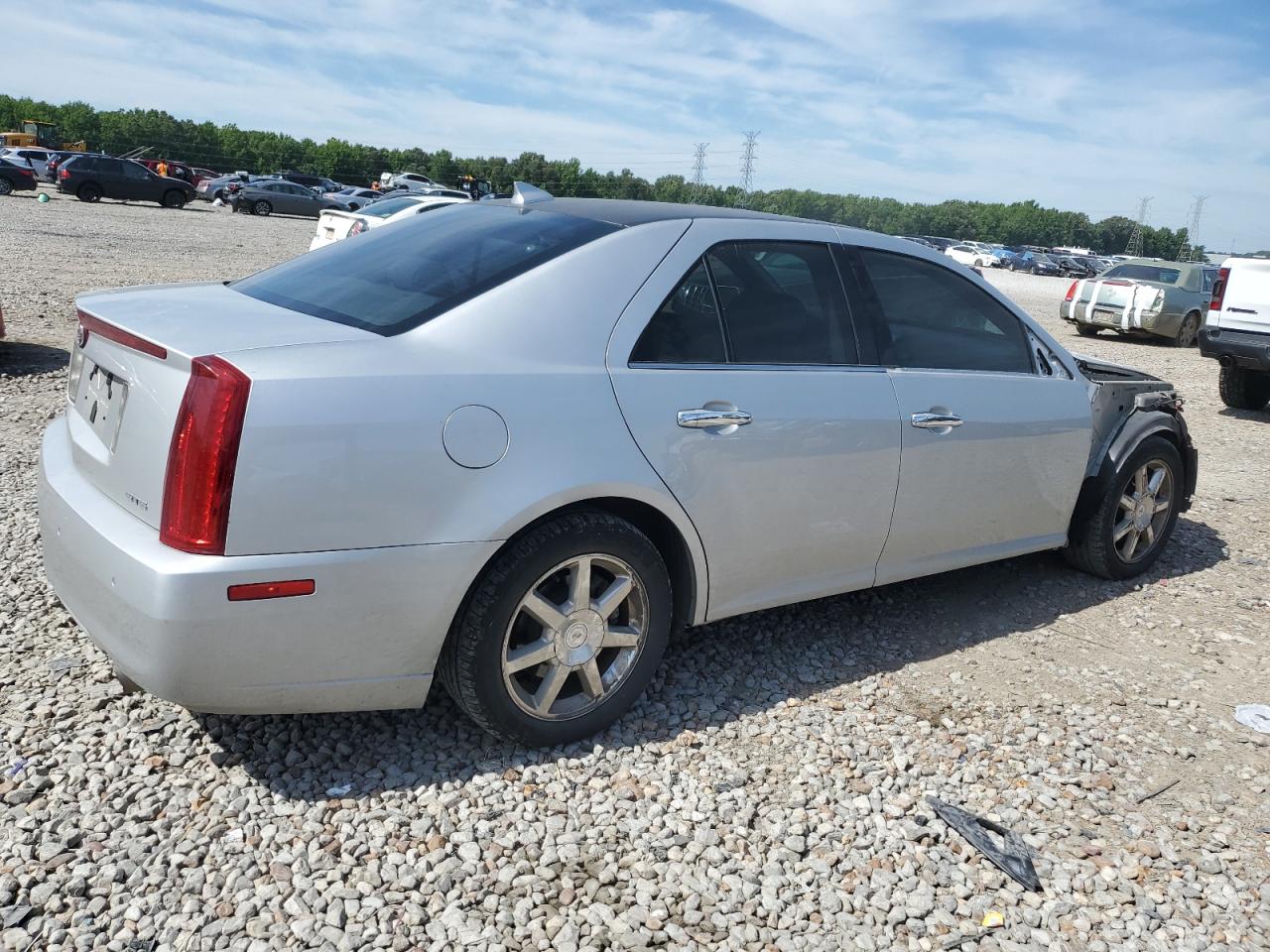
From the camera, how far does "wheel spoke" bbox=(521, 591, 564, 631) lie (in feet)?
9.91

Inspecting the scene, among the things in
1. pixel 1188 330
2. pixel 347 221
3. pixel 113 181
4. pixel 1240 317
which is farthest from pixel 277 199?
pixel 1240 317

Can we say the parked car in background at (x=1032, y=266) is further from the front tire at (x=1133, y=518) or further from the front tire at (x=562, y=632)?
the front tire at (x=562, y=632)

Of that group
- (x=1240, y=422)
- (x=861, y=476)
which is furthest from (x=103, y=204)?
(x=861, y=476)

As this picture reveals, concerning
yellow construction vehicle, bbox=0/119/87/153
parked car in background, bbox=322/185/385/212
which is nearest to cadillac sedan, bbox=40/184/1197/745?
parked car in background, bbox=322/185/385/212

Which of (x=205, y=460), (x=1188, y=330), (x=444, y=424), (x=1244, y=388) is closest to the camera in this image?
(x=205, y=460)

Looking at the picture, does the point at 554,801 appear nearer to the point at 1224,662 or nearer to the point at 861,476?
the point at 861,476

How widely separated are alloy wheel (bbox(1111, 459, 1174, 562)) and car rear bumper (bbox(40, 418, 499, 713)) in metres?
3.66

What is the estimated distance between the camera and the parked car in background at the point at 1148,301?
58.5 feet

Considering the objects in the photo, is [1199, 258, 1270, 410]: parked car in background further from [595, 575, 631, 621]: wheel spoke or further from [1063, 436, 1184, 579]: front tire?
[595, 575, 631, 621]: wheel spoke

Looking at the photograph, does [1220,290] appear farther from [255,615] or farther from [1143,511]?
[255,615]

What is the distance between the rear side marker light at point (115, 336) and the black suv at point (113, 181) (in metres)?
36.7

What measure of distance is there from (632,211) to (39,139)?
73413 millimetres

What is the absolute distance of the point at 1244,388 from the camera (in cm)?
1114

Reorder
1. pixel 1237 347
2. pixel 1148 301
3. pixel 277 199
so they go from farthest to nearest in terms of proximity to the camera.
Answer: pixel 277 199, pixel 1148 301, pixel 1237 347
